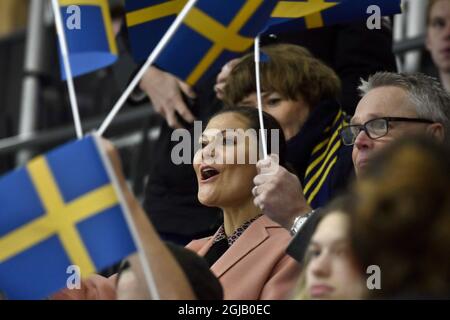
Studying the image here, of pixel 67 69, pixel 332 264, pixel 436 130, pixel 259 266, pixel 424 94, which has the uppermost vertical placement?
pixel 67 69

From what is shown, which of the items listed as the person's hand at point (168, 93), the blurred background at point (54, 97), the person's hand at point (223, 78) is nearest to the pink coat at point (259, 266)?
the person's hand at point (223, 78)

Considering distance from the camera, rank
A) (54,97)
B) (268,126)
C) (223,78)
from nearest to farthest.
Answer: (268,126) < (223,78) < (54,97)

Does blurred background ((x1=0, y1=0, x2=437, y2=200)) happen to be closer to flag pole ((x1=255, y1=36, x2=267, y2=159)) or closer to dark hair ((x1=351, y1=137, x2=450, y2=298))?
flag pole ((x1=255, y1=36, x2=267, y2=159))

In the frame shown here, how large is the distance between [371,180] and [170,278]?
0.81m

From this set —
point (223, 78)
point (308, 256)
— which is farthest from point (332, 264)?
point (223, 78)

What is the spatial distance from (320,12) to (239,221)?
93 centimetres

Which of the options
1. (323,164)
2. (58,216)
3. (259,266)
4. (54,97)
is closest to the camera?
(58,216)

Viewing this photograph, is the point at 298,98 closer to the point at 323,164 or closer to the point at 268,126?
the point at 323,164

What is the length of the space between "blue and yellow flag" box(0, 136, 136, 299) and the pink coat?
60 cm

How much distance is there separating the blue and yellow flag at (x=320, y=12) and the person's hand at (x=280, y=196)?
68 cm

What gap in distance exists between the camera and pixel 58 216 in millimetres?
3793

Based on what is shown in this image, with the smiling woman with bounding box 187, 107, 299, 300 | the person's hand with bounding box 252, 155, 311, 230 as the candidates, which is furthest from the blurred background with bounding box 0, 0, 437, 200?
the person's hand with bounding box 252, 155, 311, 230
